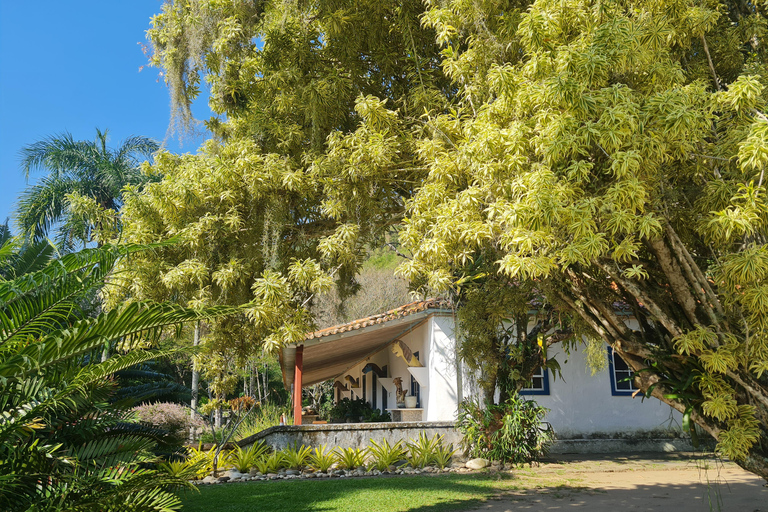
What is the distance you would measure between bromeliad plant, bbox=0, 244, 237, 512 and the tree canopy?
77.5 inches

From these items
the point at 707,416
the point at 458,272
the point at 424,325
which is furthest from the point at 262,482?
the point at 707,416

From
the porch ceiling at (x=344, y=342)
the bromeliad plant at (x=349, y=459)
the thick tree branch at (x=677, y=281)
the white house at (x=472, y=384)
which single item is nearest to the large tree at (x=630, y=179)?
the thick tree branch at (x=677, y=281)

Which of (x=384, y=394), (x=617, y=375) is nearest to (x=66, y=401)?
(x=617, y=375)

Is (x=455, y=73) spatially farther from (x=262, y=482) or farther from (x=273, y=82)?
(x=262, y=482)

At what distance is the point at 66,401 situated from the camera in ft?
13.9

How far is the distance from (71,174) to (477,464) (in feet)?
65.8

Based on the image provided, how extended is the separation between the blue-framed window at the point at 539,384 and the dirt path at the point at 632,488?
243 cm

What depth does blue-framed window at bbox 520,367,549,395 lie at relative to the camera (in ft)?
49.9

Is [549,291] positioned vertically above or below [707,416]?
above

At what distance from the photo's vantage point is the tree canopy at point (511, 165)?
4.94 meters

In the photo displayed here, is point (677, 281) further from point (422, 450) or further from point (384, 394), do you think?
point (384, 394)

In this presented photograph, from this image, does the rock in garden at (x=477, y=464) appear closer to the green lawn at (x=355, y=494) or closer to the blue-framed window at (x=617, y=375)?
the green lawn at (x=355, y=494)

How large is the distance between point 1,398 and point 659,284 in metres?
6.59

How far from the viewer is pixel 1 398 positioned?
3928 mm
